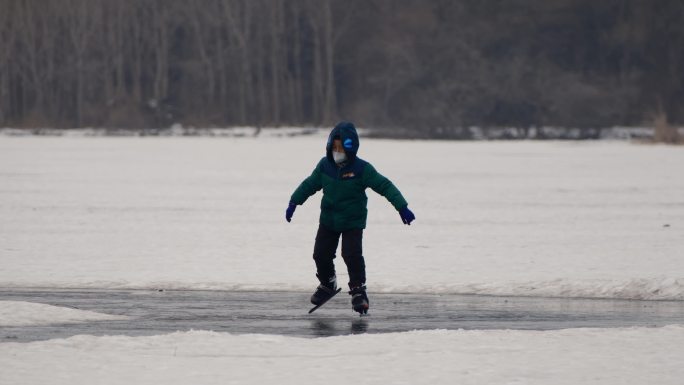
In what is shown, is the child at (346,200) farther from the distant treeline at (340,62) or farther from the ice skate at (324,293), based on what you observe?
the distant treeline at (340,62)

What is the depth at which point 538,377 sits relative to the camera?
760cm

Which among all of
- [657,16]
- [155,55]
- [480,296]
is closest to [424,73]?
[657,16]

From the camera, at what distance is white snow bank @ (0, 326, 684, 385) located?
24.8 feet

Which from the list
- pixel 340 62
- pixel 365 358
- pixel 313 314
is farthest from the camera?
pixel 340 62

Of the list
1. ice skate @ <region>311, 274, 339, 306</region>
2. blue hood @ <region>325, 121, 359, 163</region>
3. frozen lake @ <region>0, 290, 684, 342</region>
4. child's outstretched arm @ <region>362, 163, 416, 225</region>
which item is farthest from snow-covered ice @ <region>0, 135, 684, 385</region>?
blue hood @ <region>325, 121, 359, 163</region>

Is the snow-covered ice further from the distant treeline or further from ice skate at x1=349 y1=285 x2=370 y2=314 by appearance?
the distant treeline

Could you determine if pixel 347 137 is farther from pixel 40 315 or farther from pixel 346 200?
pixel 40 315

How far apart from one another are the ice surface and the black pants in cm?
153

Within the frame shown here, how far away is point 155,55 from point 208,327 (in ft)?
275

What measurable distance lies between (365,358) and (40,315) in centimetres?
308

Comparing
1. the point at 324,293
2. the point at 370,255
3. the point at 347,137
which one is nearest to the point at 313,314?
the point at 324,293

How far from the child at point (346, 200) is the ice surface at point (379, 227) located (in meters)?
1.67

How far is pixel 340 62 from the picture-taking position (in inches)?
3366

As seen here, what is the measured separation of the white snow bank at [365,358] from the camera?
7.56 meters
